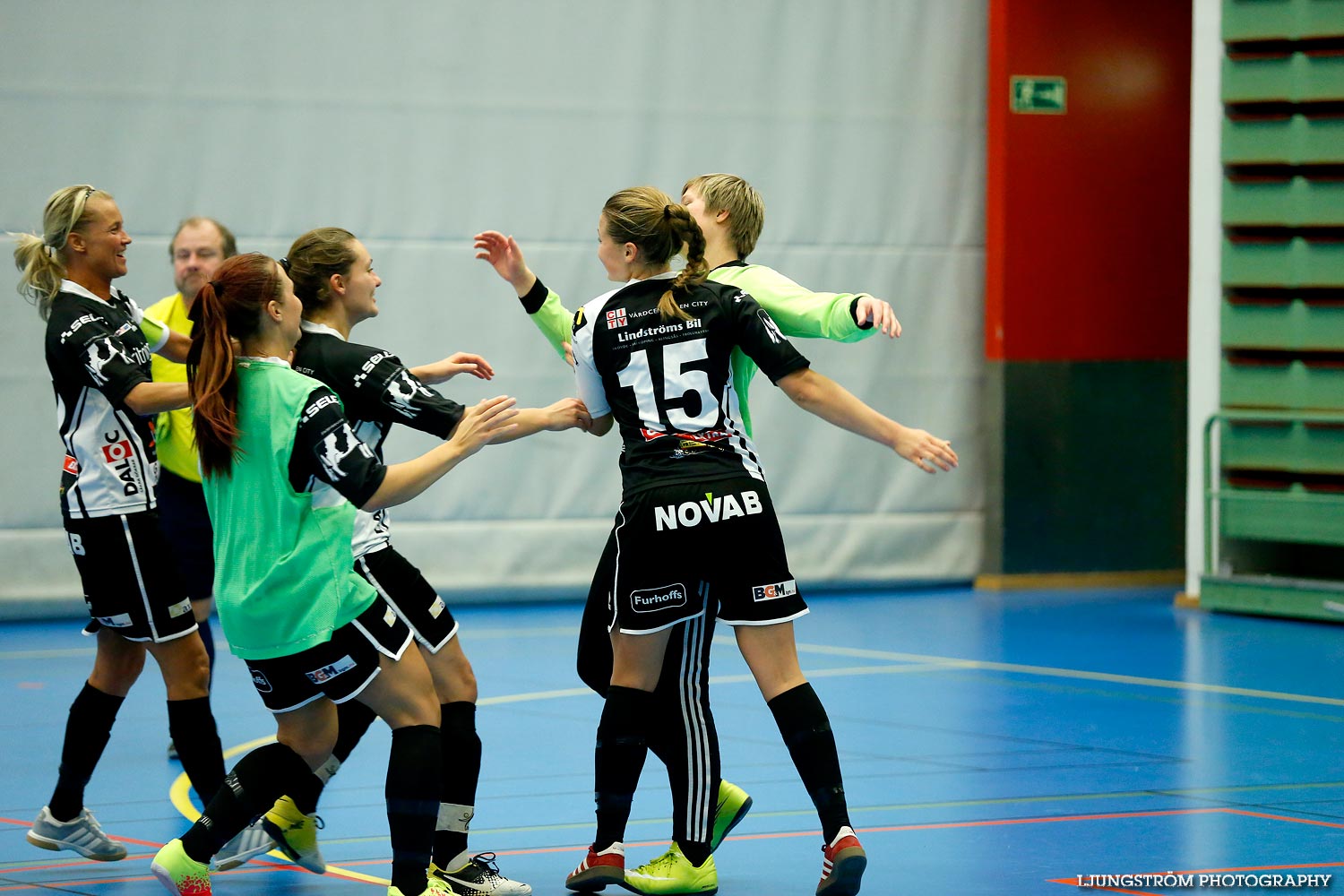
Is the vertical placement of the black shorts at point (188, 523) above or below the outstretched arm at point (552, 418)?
below

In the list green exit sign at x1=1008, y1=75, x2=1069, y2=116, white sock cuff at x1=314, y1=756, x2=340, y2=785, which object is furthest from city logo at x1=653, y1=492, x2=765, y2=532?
green exit sign at x1=1008, y1=75, x2=1069, y2=116

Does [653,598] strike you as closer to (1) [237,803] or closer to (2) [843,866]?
(2) [843,866]

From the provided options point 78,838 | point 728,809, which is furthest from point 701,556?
point 78,838

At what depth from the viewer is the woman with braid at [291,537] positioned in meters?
4.38

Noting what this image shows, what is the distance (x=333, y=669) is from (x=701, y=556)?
106cm

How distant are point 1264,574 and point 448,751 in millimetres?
8514

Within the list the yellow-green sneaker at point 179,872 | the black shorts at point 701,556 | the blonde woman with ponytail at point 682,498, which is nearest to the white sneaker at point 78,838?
the yellow-green sneaker at point 179,872

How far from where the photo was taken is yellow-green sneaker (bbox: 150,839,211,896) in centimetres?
460

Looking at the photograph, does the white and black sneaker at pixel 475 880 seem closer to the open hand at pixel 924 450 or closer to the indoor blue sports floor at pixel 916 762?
the indoor blue sports floor at pixel 916 762

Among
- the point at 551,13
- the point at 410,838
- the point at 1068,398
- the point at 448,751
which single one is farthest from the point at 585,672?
the point at 1068,398

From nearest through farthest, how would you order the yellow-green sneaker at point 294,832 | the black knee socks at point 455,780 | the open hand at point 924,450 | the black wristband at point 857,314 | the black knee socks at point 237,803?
the black knee socks at point 237,803 → the open hand at point 924,450 → the black wristband at point 857,314 → the black knee socks at point 455,780 → the yellow-green sneaker at point 294,832

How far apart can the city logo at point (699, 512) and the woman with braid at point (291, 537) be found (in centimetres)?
57

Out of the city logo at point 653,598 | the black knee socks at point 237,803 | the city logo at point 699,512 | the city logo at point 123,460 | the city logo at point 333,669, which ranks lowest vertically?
the black knee socks at point 237,803

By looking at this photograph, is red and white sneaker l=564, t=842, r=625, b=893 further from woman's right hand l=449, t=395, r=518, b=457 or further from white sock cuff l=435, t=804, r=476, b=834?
woman's right hand l=449, t=395, r=518, b=457
